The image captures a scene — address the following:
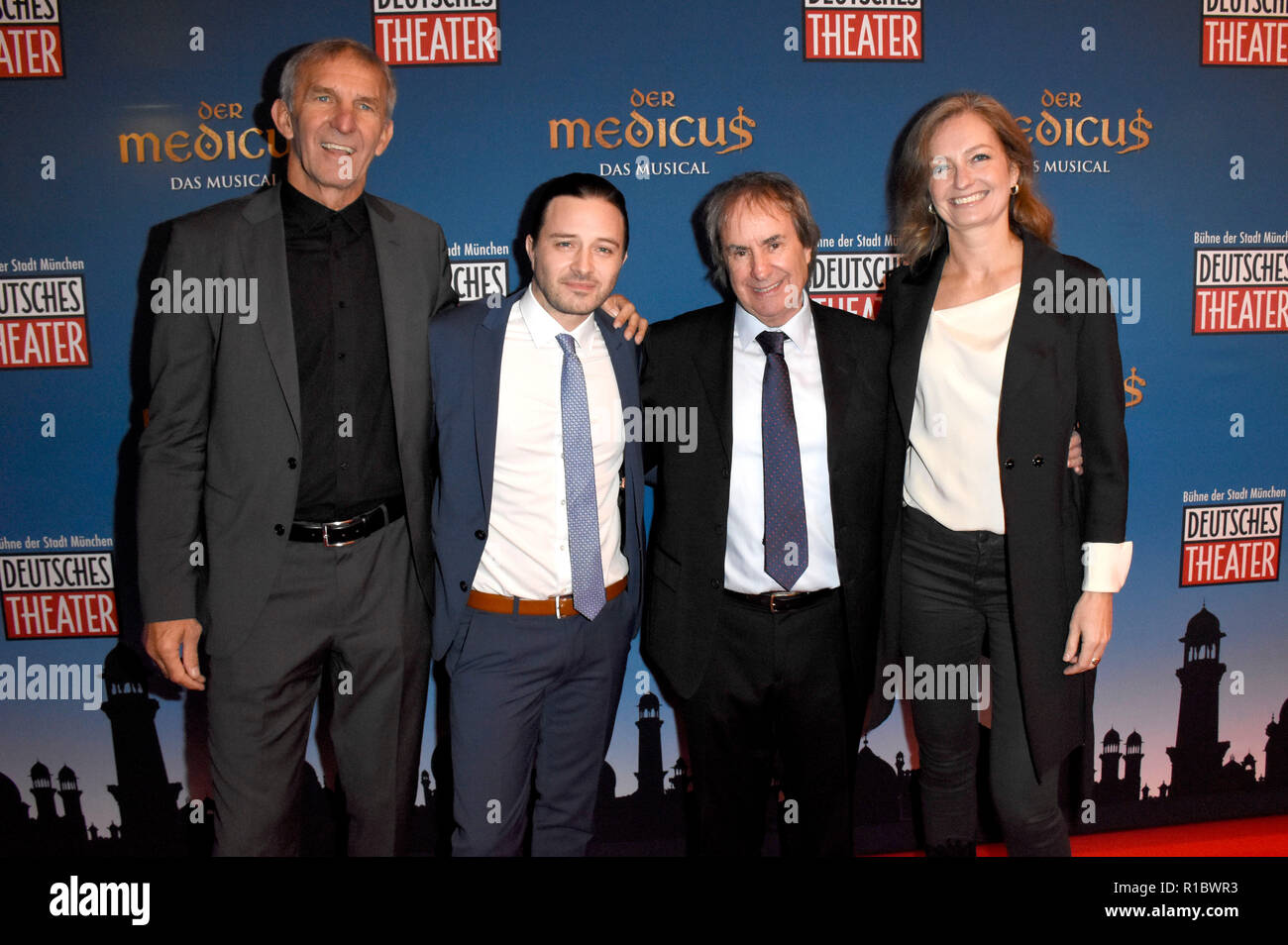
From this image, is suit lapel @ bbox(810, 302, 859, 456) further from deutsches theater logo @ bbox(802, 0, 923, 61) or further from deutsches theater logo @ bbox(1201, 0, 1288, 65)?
deutsches theater logo @ bbox(1201, 0, 1288, 65)

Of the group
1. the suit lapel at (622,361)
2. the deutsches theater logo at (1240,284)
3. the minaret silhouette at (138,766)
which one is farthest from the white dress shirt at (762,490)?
the minaret silhouette at (138,766)

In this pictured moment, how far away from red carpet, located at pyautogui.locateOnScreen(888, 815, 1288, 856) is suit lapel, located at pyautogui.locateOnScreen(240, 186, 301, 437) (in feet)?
10.6

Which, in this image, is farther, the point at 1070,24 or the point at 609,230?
the point at 1070,24

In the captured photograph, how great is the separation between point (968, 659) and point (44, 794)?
3771 millimetres

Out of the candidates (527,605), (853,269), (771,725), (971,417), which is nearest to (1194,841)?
(771,725)

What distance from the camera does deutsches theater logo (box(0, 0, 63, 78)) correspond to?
3150 millimetres

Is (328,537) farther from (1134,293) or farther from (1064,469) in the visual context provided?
(1134,293)

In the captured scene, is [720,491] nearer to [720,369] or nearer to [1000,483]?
[720,369]

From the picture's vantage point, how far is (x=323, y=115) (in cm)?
238

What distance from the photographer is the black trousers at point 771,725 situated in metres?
2.44


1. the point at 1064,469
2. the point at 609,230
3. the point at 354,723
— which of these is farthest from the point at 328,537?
the point at 1064,469
